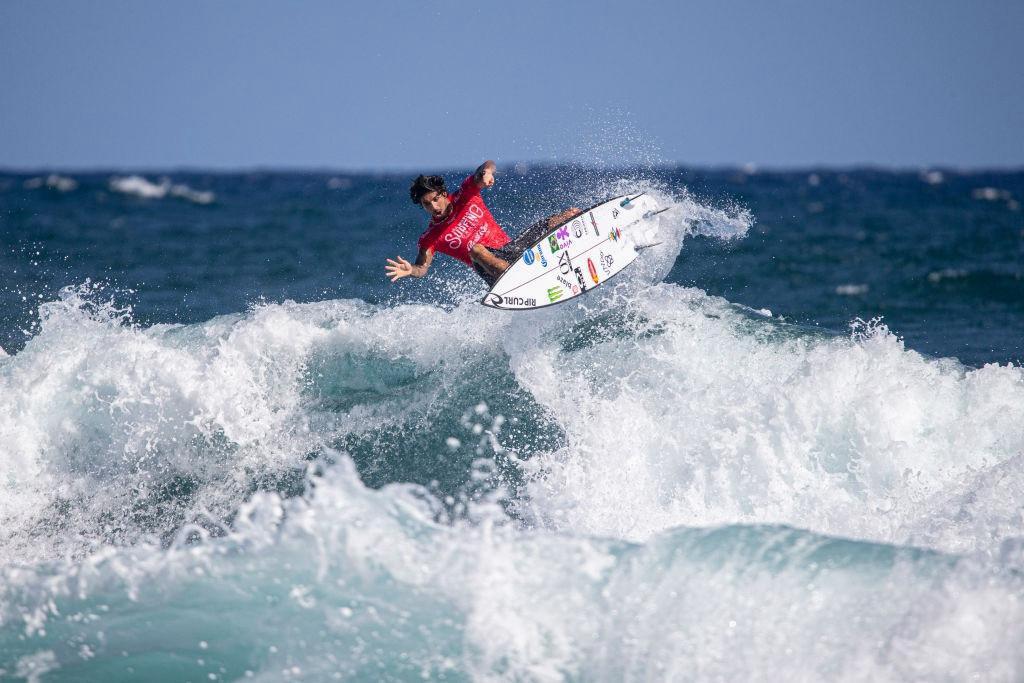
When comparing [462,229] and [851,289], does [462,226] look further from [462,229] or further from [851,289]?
[851,289]

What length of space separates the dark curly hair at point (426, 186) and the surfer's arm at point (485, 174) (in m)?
0.30

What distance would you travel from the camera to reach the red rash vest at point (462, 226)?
796cm

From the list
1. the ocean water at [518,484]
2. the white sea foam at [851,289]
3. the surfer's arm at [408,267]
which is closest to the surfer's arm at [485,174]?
the surfer's arm at [408,267]

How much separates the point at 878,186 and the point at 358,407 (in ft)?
163

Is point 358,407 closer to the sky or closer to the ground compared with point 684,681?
closer to the sky

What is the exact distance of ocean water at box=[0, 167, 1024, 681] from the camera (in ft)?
14.9

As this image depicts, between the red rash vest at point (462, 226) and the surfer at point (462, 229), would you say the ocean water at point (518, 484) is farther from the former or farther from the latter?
the red rash vest at point (462, 226)

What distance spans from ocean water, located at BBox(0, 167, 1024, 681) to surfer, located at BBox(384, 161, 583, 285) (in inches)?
37.0

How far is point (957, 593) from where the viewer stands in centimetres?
448

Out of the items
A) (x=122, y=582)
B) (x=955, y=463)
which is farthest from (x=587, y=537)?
(x=955, y=463)

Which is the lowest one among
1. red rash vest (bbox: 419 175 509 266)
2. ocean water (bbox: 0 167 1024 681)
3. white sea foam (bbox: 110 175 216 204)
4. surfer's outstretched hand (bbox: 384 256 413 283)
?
ocean water (bbox: 0 167 1024 681)

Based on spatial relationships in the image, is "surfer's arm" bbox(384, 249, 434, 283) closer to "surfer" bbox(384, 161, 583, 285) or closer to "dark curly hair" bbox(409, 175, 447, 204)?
"surfer" bbox(384, 161, 583, 285)

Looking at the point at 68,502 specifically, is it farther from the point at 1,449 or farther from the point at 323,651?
the point at 323,651

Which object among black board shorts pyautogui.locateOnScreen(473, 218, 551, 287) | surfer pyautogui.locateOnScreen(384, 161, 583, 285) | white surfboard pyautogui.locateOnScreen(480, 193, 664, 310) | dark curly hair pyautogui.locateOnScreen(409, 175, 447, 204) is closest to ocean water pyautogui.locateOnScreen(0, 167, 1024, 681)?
white surfboard pyautogui.locateOnScreen(480, 193, 664, 310)
